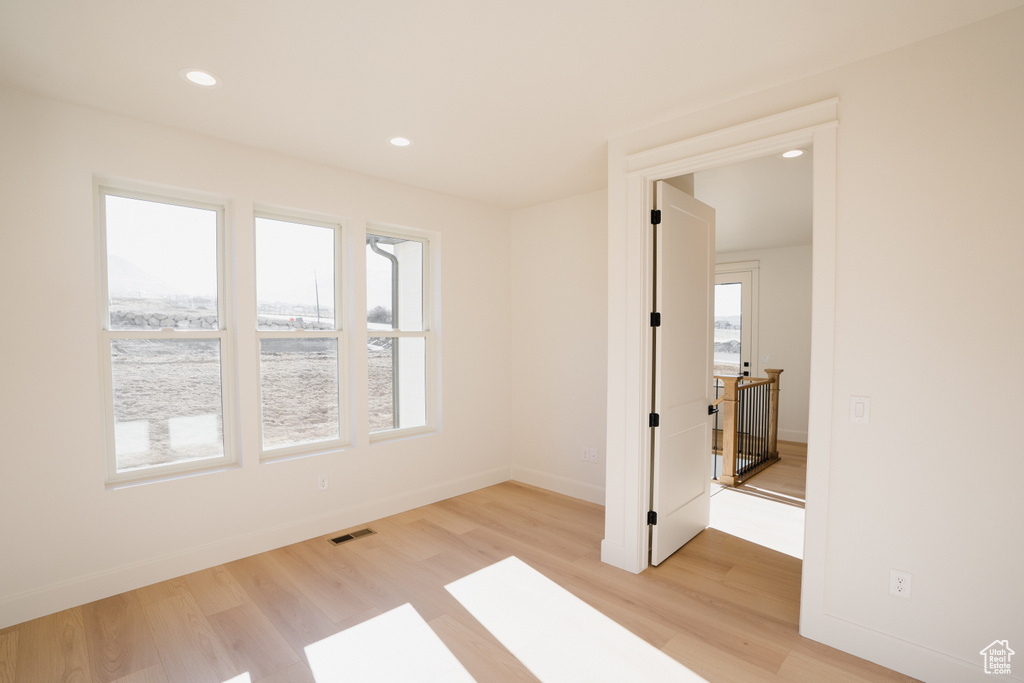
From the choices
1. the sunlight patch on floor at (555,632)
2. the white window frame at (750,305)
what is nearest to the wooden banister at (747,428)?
the white window frame at (750,305)

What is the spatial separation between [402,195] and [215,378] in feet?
6.41

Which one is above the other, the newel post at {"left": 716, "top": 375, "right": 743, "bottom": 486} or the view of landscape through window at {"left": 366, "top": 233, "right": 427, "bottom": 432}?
the view of landscape through window at {"left": 366, "top": 233, "right": 427, "bottom": 432}

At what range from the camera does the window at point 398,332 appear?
3896 mm

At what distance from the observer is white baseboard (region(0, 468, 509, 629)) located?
239 cm

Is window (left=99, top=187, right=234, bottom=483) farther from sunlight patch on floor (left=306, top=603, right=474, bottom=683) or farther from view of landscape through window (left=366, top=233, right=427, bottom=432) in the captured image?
sunlight patch on floor (left=306, top=603, right=474, bottom=683)

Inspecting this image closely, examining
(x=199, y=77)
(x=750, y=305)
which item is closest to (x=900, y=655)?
(x=199, y=77)

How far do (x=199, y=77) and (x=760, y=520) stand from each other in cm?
463

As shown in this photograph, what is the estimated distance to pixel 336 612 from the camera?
249 cm

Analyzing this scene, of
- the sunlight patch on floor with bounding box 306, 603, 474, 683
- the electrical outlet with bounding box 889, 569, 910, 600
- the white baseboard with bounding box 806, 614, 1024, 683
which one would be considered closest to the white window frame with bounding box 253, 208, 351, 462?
the sunlight patch on floor with bounding box 306, 603, 474, 683

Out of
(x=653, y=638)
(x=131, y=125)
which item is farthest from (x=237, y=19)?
(x=653, y=638)

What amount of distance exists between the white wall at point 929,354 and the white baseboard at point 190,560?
2.88 metres

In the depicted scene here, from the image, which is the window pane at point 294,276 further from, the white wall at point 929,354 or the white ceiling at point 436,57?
the white wall at point 929,354

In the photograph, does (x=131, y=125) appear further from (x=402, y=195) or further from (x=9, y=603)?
(x=9, y=603)

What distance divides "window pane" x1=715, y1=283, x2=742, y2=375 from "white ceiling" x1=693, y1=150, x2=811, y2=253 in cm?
104
